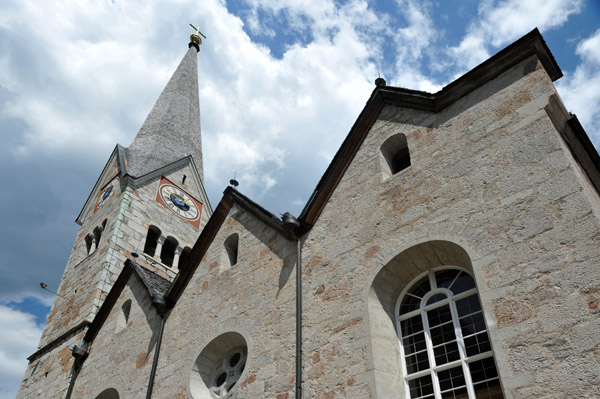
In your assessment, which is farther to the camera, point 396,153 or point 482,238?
point 396,153

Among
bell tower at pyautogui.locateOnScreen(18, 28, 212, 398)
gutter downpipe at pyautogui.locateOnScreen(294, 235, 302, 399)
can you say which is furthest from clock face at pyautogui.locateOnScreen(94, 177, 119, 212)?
gutter downpipe at pyautogui.locateOnScreen(294, 235, 302, 399)

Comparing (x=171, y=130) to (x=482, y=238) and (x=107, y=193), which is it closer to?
(x=107, y=193)

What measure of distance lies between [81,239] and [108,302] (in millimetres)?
8989

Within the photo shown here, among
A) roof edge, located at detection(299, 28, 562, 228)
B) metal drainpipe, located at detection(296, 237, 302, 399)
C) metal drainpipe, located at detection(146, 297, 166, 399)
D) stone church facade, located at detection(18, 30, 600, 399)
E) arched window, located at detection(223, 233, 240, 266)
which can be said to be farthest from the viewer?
arched window, located at detection(223, 233, 240, 266)

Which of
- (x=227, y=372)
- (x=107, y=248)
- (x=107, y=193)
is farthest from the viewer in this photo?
(x=107, y=193)

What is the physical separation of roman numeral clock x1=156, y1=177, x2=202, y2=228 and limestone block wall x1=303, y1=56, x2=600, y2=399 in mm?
16275

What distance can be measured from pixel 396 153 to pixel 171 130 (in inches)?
880

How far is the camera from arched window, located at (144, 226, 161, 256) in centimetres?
2344

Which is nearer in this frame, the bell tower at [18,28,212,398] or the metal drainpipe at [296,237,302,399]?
the metal drainpipe at [296,237,302,399]

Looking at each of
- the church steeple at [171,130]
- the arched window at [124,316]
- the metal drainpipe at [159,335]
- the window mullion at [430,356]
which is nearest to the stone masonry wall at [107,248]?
the church steeple at [171,130]

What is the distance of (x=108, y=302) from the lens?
51.9ft

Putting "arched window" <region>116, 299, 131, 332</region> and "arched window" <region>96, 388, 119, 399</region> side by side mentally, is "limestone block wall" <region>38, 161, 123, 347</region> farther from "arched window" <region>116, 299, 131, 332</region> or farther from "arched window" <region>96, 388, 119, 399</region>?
"arched window" <region>96, 388, 119, 399</region>

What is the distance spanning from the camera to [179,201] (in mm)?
26500

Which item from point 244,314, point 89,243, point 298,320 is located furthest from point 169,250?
point 298,320
